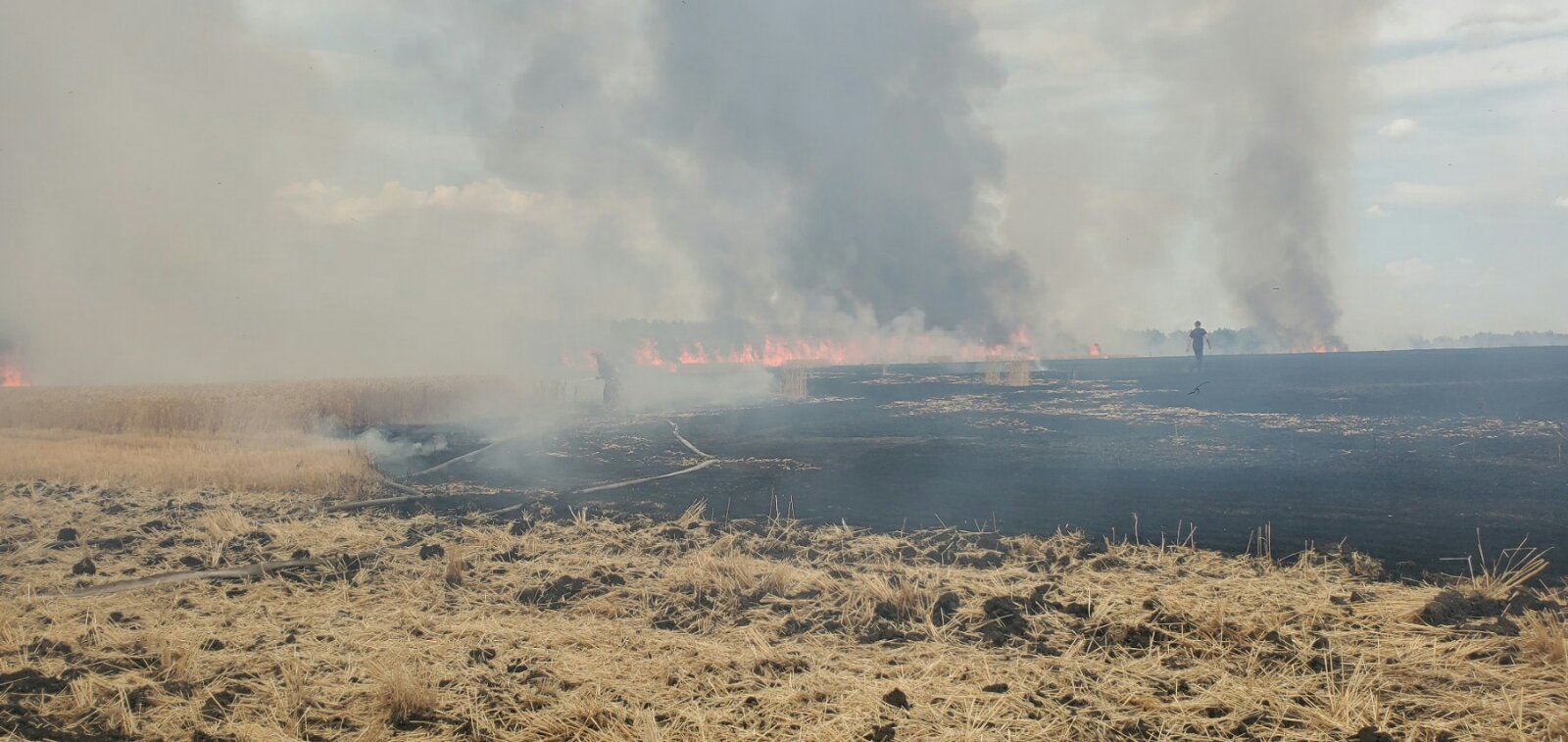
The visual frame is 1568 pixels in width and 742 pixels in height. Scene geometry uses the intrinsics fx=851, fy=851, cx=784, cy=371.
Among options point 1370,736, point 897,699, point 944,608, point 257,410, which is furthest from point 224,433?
point 1370,736

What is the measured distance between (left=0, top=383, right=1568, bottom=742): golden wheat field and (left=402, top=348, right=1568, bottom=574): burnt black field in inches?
74.5

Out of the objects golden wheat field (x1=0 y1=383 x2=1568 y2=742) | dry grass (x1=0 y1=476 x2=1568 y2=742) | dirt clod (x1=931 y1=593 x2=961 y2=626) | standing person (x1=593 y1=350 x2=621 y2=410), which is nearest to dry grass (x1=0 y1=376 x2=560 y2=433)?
standing person (x1=593 y1=350 x2=621 y2=410)

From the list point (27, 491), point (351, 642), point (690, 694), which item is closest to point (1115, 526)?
point (690, 694)

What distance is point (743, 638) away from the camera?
23.0ft

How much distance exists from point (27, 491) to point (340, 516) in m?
7.12

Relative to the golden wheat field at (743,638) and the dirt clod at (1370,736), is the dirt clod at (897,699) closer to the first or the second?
the golden wheat field at (743,638)

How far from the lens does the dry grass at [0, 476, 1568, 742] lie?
5371 mm

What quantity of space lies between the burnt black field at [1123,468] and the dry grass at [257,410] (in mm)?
4743

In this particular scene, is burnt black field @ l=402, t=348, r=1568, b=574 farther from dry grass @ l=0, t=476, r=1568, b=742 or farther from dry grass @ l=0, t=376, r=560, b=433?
dry grass @ l=0, t=376, r=560, b=433

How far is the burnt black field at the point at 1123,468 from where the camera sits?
11.6 metres

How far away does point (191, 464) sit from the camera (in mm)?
16812

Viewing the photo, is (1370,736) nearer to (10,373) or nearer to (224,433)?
(224,433)

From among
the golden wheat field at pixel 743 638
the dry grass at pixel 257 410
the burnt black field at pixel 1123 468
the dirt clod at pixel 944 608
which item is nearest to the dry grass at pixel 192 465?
the burnt black field at pixel 1123 468

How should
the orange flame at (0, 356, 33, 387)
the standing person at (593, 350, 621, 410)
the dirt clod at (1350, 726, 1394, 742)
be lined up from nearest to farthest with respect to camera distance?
the dirt clod at (1350, 726, 1394, 742)
the standing person at (593, 350, 621, 410)
the orange flame at (0, 356, 33, 387)
